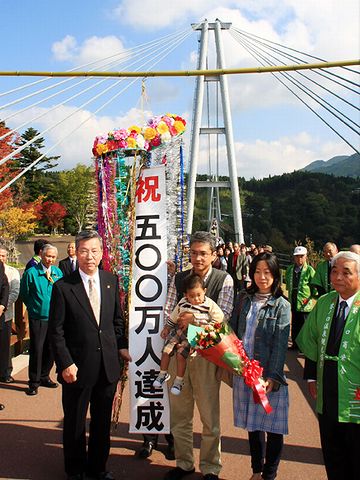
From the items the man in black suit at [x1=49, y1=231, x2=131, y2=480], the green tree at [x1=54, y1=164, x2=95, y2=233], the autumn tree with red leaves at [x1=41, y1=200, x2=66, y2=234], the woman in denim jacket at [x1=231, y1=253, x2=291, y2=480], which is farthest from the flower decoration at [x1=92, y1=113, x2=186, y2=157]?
the green tree at [x1=54, y1=164, x2=95, y2=233]

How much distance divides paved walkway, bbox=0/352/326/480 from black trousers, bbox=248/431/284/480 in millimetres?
246

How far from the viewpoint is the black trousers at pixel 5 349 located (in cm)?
524

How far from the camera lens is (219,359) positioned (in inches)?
116

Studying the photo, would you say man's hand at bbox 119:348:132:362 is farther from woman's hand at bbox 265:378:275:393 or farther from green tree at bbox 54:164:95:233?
green tree at bbox 54:164:95:233

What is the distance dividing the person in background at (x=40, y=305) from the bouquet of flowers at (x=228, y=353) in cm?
266

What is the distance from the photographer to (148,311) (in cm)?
353

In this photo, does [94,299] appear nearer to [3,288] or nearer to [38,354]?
[3,288]

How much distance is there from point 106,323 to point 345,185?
137 feet

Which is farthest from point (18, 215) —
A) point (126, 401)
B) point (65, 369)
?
point (65, 369)

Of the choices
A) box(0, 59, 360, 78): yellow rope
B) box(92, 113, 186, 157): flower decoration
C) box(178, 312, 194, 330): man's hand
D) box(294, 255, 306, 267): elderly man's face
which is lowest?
box(178, 312, 194, 330): man's hand

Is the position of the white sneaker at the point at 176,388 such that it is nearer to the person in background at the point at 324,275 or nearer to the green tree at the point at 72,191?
the person in background at the point at 324,275

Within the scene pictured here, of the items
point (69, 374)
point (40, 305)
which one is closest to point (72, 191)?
point (40, 305)

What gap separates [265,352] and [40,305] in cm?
294

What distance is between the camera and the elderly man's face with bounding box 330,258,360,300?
2.69 metres
